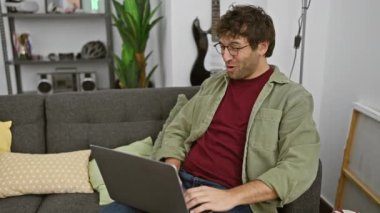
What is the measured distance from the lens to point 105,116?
183 cm

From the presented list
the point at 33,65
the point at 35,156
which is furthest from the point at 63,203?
the point at 33,65

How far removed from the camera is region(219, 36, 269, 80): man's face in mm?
1357

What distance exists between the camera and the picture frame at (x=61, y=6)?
3.11 meters

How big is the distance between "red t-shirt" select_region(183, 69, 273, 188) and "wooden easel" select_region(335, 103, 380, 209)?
1.82ft

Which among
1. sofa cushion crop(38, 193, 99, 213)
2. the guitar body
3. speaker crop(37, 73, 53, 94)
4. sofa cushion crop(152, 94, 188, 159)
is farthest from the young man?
speaker crop(37, 73, 53, 94)

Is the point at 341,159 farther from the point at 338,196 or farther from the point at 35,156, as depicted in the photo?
the point at 35,156

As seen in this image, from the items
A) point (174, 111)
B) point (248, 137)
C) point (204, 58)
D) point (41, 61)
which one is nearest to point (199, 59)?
point (204, 58)

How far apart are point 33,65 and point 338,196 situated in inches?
110

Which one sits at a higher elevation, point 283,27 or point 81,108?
point 283,27

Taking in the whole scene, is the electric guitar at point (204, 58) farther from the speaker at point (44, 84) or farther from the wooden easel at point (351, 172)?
the speaker at point (44, 84)

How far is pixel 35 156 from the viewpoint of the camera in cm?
168

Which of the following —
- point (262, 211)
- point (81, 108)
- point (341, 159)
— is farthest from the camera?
point (341, 159)

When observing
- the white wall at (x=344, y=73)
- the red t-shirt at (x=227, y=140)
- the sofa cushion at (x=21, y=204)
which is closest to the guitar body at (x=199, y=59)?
the white wall at (x=344, y=73)

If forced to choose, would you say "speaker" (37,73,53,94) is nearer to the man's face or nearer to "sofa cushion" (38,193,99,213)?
"sofa cushion" (38,193,99,213)
